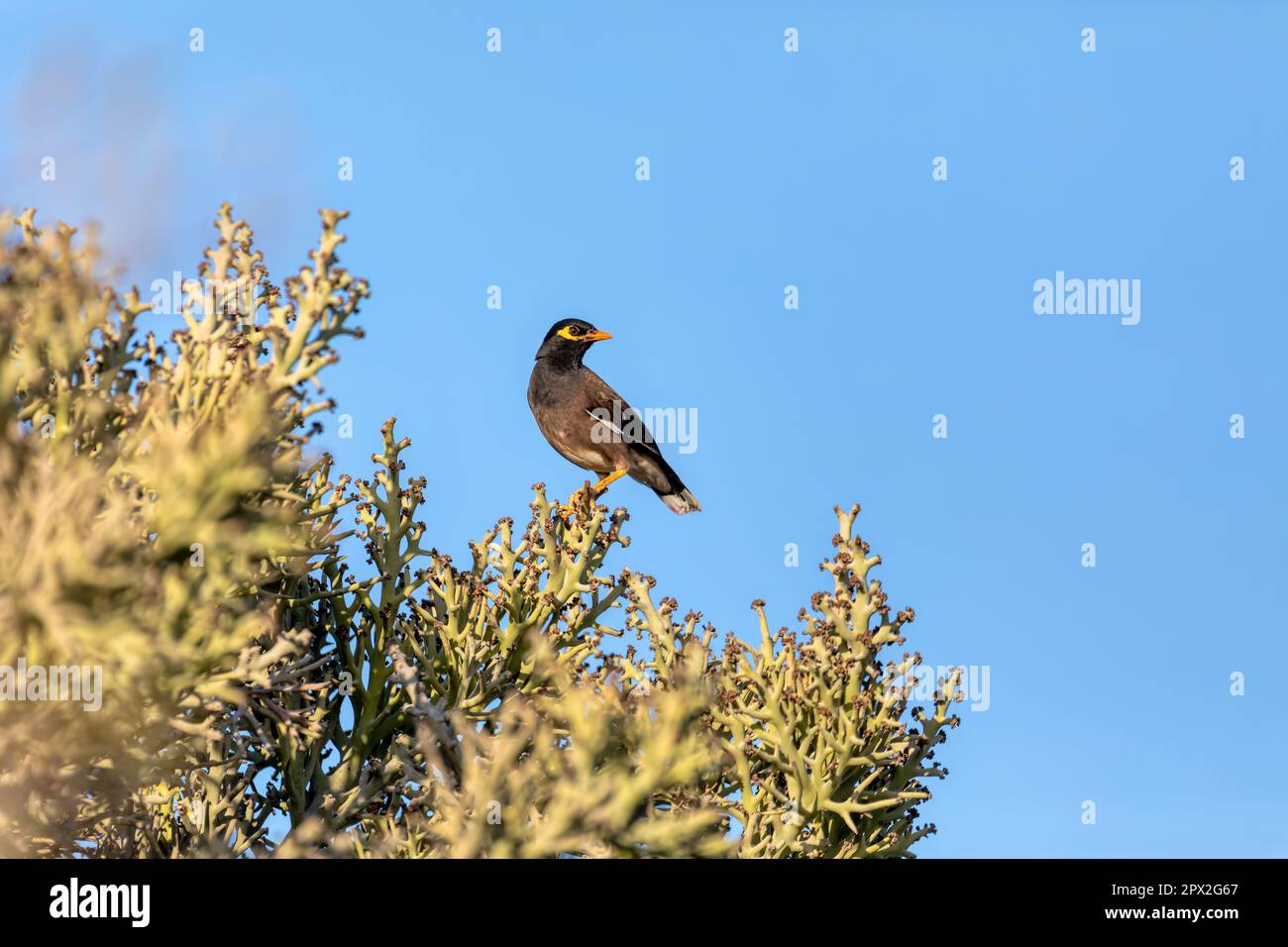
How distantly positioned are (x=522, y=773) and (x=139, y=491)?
2.53 m

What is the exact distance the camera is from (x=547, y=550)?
10898mm

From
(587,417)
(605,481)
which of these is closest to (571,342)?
(587,417)

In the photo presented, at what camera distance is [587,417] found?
13.9 metres

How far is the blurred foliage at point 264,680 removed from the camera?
21.8 ft

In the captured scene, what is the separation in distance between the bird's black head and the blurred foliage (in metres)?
4.32

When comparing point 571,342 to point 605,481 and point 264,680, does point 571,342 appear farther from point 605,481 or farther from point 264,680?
point 264,680

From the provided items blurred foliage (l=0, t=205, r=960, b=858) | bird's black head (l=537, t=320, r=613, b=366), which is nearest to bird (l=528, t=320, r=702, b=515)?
bird's black head (l=537, t=320, r=613, b=366)

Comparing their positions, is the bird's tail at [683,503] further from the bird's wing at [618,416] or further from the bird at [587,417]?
the bird's wing at [618,416]

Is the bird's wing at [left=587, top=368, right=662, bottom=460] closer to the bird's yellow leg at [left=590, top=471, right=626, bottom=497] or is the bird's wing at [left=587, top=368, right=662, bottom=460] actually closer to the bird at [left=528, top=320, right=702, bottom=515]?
the bird at [left=528, top=320, right=702, bottom=515]

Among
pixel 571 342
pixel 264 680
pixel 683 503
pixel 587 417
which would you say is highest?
pixel 571 342

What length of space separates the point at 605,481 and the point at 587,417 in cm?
78
